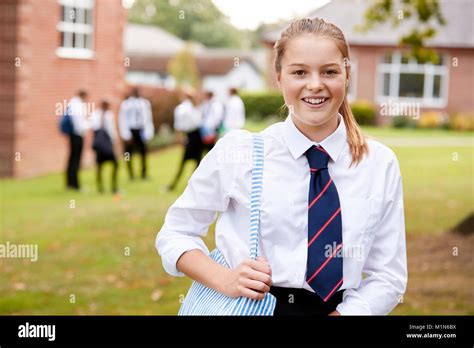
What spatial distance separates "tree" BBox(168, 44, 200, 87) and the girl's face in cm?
2727

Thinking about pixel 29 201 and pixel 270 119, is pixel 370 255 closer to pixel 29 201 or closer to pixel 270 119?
pixel 29 201

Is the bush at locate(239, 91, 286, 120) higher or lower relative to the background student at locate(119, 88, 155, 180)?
higher

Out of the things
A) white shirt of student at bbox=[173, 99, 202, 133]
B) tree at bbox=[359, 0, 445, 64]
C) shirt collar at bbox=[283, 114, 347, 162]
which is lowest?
shirt collar at bbox=[283, 114, 347, 162]

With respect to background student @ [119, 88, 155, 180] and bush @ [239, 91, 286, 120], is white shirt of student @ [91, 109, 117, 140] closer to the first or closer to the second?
background student @ [119, 88, 155, 180]

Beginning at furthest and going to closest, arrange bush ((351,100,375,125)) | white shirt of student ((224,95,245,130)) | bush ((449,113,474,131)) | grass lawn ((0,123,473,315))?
bush ((351,100,375,125)) → bush ((449,113,474,131)) → white shirt of student ((224,95,245,130)) → grass lawn ((0,123,473,315))

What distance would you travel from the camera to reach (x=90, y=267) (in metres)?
6.92

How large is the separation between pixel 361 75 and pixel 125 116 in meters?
16.4

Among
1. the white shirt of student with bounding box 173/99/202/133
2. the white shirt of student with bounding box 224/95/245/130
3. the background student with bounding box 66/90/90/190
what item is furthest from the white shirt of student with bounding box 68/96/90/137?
the white shirt of student with bounding box 224/95/245/130

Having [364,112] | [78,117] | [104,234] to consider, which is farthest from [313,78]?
[364,112]

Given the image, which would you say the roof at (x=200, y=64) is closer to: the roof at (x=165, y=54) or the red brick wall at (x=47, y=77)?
the roof at (x=165, y=54)

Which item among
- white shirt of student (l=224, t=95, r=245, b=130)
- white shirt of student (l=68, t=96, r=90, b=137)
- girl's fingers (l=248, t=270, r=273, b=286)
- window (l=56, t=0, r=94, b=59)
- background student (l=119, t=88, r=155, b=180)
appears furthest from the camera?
window (l=56, t=0, r=94, b=59)

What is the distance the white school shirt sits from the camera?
69.6 inches

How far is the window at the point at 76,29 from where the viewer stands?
1395cm
